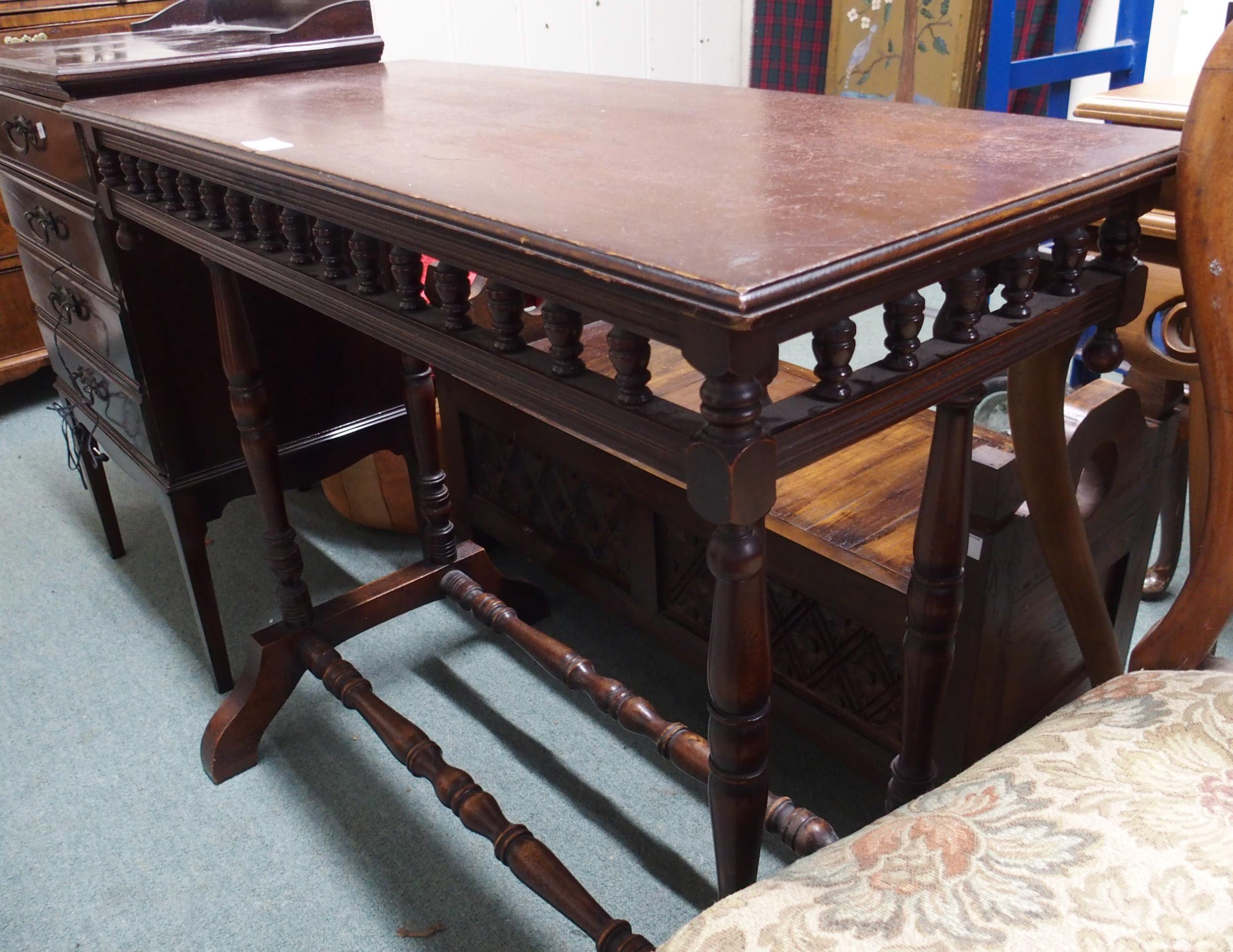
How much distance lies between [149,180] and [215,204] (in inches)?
8.4

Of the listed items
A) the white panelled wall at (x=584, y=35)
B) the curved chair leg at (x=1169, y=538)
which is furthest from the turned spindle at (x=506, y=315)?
the white panelled wall at (x=584, y=35)

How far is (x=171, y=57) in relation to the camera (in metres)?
1.45

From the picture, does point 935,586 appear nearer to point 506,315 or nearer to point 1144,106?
point 506,315

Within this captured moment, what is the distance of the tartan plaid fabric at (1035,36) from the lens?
119 inches

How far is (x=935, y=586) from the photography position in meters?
1.02

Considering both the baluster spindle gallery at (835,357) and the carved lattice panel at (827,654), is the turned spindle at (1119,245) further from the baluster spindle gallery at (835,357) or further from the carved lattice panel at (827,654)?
the carved lattice panel at (827,654)

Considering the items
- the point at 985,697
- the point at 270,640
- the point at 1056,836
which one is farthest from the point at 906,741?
the point at 270,640

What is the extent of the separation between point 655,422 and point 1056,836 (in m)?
0.36

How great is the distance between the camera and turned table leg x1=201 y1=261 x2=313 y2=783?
144cm

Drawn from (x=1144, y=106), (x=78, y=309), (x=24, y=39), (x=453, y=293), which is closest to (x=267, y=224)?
(x=453, y=293)

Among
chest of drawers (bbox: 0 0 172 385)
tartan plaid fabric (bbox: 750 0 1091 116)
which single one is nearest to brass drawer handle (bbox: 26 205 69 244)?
chest of drawers (bbox: 0 0 172 385)

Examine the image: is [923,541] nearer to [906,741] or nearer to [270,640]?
[906,741]

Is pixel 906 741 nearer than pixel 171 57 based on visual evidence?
Yes

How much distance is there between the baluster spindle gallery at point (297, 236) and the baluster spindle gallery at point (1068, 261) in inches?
25.8
